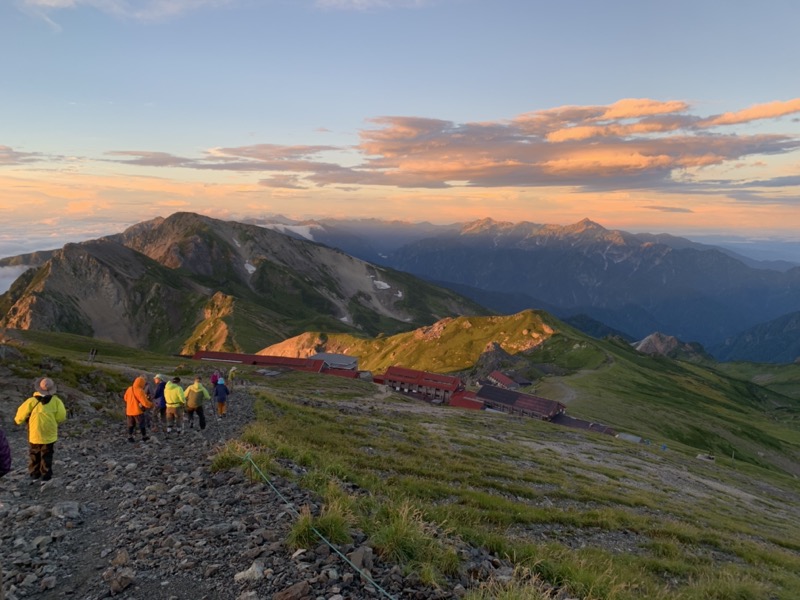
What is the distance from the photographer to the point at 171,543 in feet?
34.1

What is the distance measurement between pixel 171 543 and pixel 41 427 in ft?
30.0

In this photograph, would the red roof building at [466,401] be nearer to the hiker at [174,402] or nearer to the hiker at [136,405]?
the hiker at [174,402]

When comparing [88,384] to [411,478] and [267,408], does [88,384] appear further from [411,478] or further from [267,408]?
[411,478]

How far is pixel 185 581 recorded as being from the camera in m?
9.09

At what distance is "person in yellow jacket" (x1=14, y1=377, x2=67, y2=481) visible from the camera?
15992 millimetres

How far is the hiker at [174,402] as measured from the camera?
24203mm

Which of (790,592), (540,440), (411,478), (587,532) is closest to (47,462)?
(411,478)

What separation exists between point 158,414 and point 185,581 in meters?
Answer: 20.7

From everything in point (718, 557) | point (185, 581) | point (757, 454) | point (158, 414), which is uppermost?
point (185, 581)

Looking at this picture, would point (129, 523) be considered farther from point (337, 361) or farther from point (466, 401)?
point (337, 361)

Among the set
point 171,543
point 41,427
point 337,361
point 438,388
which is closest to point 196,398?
point 41,427

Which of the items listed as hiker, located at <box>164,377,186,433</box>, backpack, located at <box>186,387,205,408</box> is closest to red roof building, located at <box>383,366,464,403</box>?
hiker, located at <box>164,377,186,433</box>

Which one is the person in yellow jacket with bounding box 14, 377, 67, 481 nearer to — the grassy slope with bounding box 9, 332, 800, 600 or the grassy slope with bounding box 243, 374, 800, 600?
the grassy slope with bounding box 9, 332, 800, 600

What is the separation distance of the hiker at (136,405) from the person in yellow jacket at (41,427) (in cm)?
474
